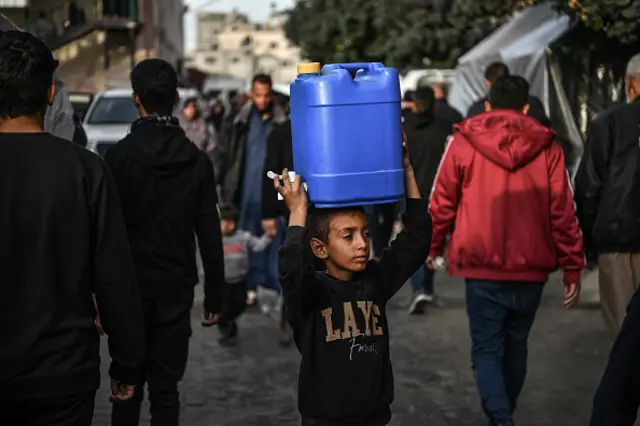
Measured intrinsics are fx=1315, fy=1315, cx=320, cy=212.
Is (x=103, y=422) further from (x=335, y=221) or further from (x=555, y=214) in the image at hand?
(x=335, y=221)

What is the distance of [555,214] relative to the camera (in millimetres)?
6348

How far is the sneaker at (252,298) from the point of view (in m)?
11.0

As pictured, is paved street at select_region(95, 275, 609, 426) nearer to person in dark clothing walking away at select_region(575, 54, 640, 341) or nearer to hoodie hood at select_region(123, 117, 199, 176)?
person in dark clothing walking away at select_region(575, 54, 640, 341)

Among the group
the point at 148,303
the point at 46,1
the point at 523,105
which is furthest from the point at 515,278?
the point at 46,1

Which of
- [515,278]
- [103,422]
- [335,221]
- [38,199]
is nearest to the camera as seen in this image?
[38,199]

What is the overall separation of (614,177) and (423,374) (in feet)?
7.00

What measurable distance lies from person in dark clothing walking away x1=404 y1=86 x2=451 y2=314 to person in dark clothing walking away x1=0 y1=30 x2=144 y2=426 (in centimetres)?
700

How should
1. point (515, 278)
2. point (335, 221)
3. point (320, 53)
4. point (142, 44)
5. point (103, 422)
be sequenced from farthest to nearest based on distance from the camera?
point (142, 44) → point (320, 53) → point (103, 422) → point (515, 278) → point (335, 221)

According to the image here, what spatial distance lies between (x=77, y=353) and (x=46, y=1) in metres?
35.2

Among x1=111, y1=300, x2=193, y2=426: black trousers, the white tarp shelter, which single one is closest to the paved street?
x1=111, y1=300, x2=193, y2=426: black trousers

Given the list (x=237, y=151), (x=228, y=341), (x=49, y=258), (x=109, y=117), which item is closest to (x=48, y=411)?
(x=49, y=258)

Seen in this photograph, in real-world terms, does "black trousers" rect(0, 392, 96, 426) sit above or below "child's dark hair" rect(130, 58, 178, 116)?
below

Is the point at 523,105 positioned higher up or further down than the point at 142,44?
higher up

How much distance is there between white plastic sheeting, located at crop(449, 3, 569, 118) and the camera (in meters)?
14.4
